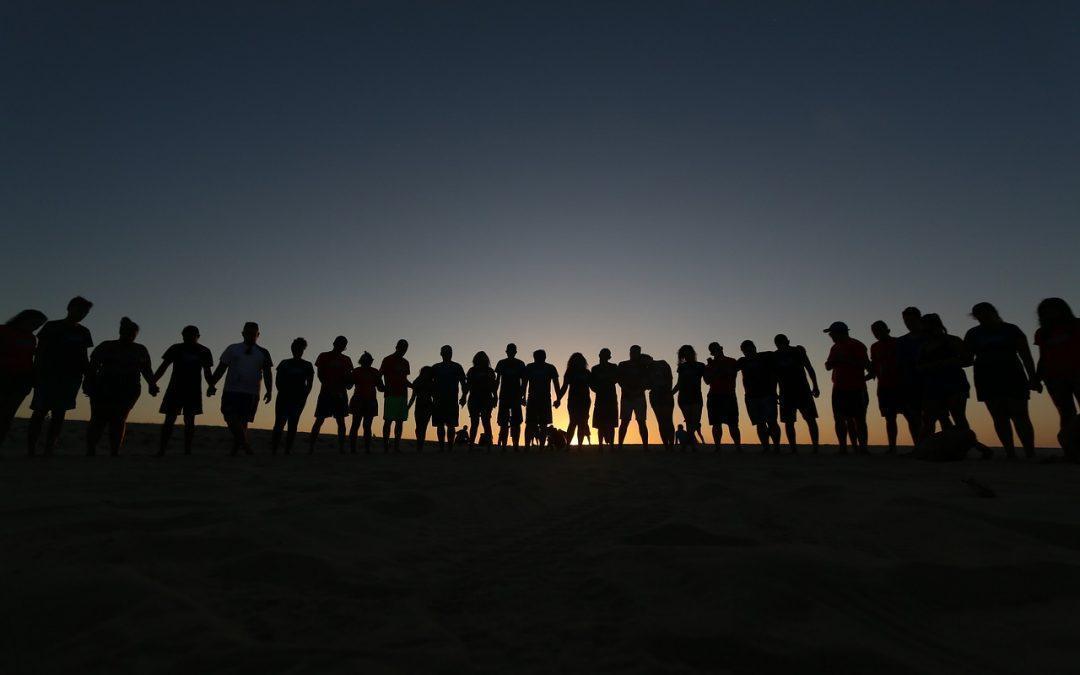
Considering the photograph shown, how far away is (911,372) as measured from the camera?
742cm

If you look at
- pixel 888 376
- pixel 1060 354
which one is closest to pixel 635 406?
pixel 888 376

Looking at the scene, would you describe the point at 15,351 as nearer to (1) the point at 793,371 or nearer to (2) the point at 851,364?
(1) the point at 793,371

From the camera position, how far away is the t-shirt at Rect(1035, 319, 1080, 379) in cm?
540

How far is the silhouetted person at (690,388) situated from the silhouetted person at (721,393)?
12.3 inches

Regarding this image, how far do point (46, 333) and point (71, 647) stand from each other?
727 centimetres

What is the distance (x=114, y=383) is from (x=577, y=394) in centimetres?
692

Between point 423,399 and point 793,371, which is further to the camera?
point 423,399

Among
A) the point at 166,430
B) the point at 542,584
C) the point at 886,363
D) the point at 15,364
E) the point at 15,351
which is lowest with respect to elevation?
the point at 542,584

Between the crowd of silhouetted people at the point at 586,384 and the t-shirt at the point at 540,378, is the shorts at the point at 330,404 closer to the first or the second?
the crowd of silhouetted people at the point at 586,384

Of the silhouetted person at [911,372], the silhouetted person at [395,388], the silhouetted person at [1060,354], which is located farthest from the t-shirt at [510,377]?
the silhouetted person at [1060,354]

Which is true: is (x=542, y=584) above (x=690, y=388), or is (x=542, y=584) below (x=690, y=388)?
below

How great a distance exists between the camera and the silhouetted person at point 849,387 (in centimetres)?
783

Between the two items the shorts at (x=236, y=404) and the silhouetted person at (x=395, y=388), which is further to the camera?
the silhouetted person at (x=395, y=388)

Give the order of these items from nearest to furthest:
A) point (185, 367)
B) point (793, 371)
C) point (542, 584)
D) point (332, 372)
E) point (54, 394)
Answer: point (542, 584), point (54, 394), point (185, 367), point (793, 371), point (332, 372)
